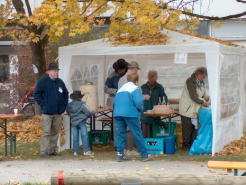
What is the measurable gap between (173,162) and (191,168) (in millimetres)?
776

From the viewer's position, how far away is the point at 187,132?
1292cm

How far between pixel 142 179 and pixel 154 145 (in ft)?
21.5

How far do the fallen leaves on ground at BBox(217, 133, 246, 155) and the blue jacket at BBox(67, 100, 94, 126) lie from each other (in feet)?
8.91

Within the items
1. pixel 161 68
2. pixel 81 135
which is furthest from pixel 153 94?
pixel 81 135

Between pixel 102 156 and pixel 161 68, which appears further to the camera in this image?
pixel 161 68

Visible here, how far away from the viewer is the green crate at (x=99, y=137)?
13223 millimetres

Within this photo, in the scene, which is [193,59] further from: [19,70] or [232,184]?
[232,184]

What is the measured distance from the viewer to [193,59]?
48.1ft

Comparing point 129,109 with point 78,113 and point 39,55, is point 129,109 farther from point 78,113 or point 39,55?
point 39,55

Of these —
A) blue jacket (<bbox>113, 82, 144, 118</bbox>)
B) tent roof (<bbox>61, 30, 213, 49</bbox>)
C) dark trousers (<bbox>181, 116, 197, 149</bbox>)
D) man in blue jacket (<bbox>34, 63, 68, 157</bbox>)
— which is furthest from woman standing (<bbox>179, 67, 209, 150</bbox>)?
man in blue jacket (<bbox>34, 63, 68, 157</bbox>)

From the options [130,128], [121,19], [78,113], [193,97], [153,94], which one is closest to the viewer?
[130,128]

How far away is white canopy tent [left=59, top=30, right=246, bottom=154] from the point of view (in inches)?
455

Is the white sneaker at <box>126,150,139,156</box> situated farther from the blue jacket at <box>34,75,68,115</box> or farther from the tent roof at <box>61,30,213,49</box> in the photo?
the tent roof at <box>61,30,213,49</box>

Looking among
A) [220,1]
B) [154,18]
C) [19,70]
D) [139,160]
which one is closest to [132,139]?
[139,160]
